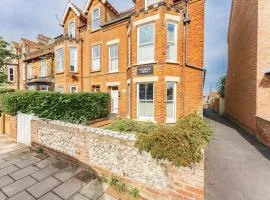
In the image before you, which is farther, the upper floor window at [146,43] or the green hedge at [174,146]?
the upper floor window at [146,43]

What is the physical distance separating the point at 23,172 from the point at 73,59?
14.3 meters

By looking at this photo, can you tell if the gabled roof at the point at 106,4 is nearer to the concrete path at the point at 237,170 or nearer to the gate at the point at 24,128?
the gate at the point at 24,128

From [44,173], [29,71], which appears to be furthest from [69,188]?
[29,71]

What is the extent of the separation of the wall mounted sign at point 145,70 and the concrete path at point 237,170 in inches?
213

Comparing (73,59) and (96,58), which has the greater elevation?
(73,59)

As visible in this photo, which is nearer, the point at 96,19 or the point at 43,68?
the point at 96,19

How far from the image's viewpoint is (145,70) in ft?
37.5

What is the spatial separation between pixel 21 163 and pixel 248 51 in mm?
13700

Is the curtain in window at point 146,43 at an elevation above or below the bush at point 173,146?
above

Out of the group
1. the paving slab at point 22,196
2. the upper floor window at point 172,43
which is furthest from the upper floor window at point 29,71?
the paving slab at point 22,196

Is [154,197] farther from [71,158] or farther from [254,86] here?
[254,86]

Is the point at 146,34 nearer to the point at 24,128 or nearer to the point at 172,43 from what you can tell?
the point at 172,43

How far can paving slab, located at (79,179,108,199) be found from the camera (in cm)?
403

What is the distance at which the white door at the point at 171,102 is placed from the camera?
11.2m
